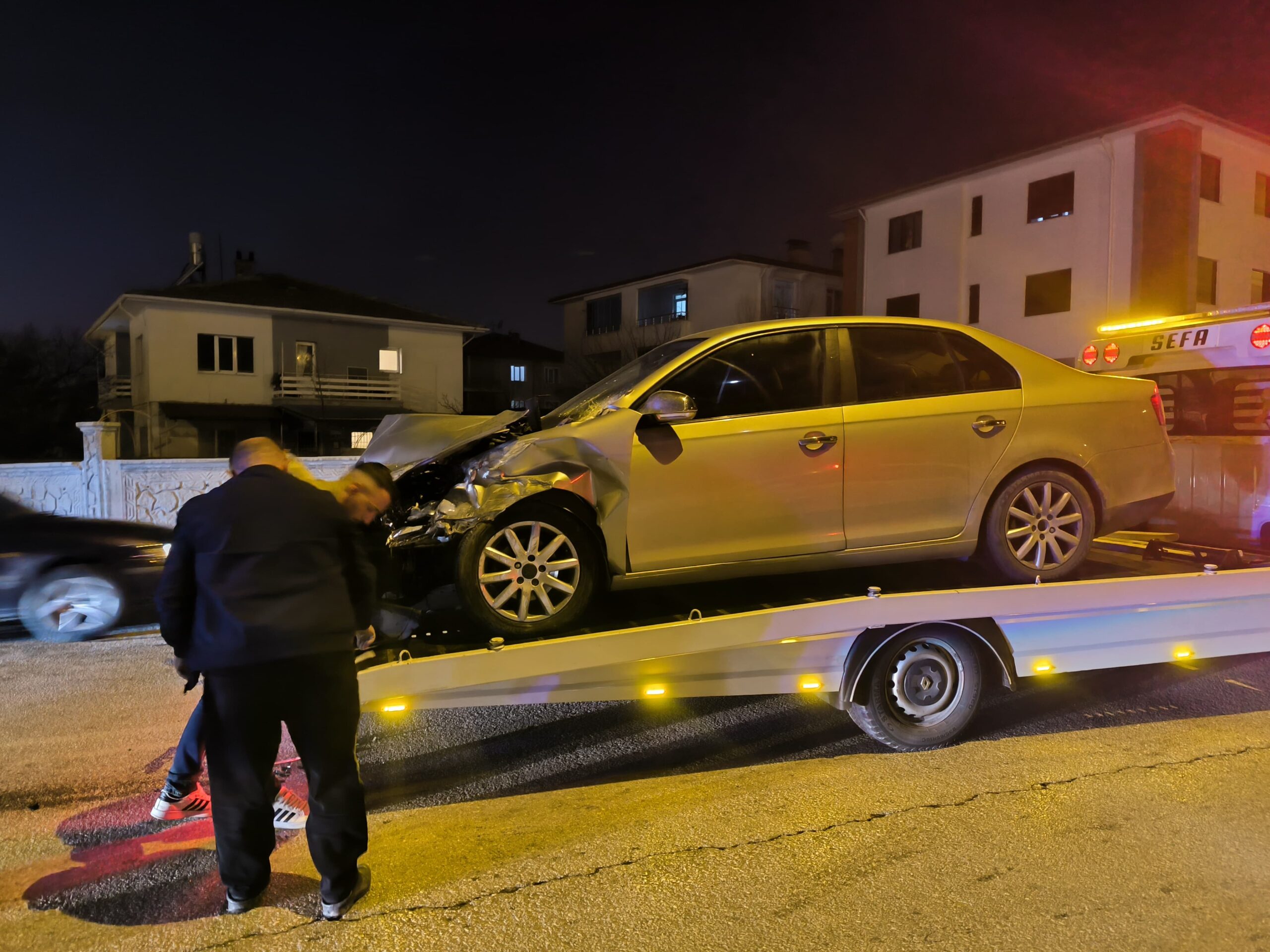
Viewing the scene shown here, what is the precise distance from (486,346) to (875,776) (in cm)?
3910

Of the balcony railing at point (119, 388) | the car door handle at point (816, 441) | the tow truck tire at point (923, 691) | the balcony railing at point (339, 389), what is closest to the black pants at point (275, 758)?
the car door handle at point (816, 441)

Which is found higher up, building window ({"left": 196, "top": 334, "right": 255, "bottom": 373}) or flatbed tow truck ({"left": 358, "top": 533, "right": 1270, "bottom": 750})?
building window ({"left": 196, "top": 334, "right": 255, "bottom": 373})

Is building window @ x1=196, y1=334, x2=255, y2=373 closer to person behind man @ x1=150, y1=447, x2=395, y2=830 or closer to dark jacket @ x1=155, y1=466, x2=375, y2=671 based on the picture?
person behind man @ x1=150, y1=447, x2=395, y2=830

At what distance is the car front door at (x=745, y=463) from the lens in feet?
14.7

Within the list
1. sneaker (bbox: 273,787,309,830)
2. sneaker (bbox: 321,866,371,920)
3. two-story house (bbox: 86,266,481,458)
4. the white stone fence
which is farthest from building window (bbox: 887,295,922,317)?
sneaker (bbox: 321,866,371,920)

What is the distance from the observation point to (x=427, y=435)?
512 centimetres

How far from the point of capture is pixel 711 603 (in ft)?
15.9

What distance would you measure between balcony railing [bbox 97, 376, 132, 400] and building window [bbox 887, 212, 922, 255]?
79.7 feet

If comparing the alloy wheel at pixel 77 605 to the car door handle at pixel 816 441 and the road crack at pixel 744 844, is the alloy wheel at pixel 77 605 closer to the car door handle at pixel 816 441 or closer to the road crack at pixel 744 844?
the road crack at pixel 744 844

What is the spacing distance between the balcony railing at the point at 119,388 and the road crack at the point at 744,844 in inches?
1187

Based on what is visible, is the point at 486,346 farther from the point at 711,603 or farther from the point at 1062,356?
the point at 711,603

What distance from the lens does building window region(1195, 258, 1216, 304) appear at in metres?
25.0

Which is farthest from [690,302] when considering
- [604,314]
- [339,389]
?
[339,389]

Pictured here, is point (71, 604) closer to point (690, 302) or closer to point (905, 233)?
point (905, 233)
